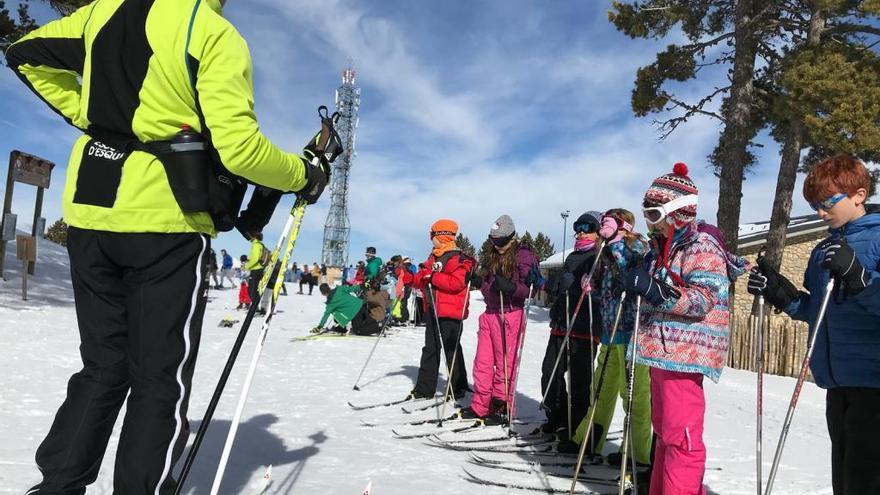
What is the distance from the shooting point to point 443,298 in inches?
240

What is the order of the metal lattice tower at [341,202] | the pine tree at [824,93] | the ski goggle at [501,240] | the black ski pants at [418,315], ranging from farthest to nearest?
the metal lattice tower at [341,202] < the black ski pants at [418,315] < the pine tree at [824,93] < the ski goggle at [501,240]

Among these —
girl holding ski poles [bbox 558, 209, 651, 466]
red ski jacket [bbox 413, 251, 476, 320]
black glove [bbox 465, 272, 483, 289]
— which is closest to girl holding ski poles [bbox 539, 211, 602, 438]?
girl holding ski poles [bbox 558, 209, 651, 466]

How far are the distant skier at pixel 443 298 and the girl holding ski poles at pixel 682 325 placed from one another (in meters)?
3.11

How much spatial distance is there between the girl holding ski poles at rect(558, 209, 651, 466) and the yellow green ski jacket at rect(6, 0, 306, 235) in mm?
2566

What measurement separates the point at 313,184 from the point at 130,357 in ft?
3.02

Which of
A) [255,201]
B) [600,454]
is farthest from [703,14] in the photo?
[255,201]

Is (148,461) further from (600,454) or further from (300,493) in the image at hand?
(600,454)

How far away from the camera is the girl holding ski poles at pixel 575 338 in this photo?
4.61m

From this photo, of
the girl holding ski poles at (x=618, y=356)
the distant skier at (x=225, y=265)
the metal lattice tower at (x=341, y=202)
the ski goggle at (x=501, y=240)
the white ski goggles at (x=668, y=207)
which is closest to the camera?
the white ski goggles at (x=668, y=207)

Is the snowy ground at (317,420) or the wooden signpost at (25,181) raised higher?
the wooden signpost at (25,181)

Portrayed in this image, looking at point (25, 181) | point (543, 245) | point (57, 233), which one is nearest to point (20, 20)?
point (25, 181)

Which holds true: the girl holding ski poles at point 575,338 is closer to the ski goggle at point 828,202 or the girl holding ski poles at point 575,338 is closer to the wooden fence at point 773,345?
the ski goggle at point 828,202

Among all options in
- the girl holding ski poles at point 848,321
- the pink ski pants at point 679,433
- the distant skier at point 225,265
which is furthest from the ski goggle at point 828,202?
the distant skier at point 225,265

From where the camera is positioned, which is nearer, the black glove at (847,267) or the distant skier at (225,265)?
the black glove at (847,267)
